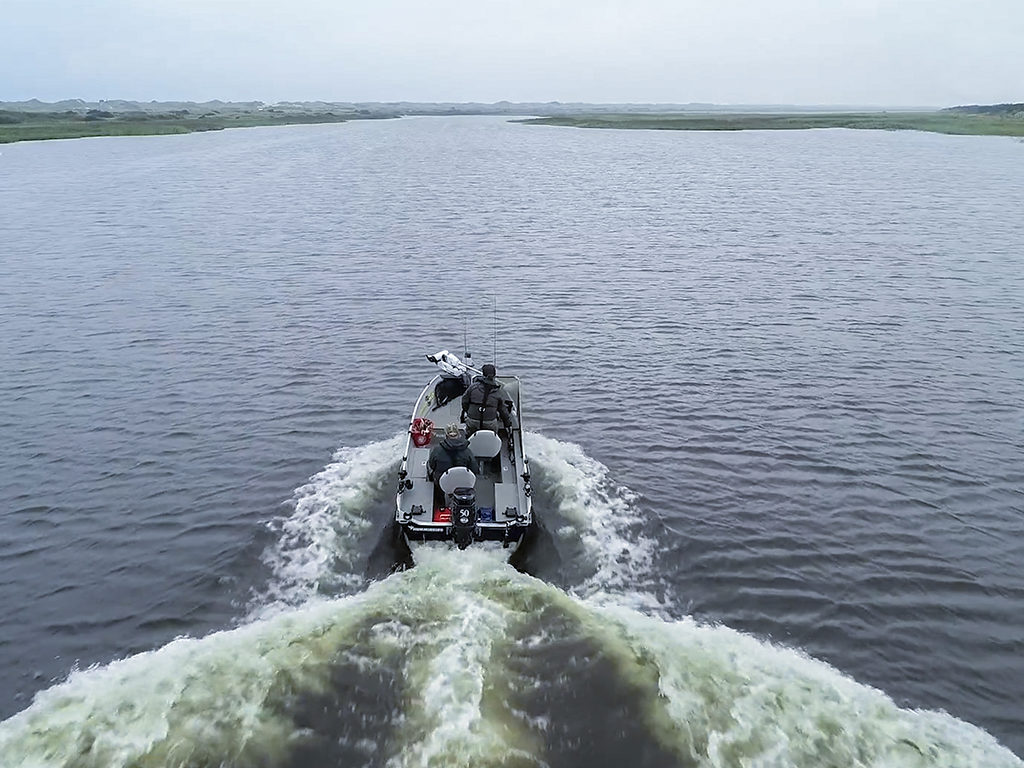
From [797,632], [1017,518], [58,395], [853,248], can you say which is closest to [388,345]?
[58,395]

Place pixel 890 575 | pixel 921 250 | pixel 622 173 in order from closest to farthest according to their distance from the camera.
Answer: pixel 890 575
pixel 921 250
pixel 622 173

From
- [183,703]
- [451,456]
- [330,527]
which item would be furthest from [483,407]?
[183,703]

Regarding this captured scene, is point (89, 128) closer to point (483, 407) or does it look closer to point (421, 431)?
point (421, 431)

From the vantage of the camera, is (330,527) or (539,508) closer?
(330,527)

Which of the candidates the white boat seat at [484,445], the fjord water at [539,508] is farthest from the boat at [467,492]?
the fjord water at [539,508]

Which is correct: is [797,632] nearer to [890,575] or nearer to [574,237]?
[890,575]

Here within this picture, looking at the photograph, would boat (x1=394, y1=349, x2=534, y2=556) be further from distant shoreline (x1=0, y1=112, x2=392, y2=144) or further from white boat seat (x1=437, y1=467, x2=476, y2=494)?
distant shoreline (x1=0, y1=112, x2=392, y2=144)

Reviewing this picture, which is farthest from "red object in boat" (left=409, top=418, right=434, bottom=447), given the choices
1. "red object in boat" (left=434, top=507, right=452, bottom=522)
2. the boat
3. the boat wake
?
the boat wake
